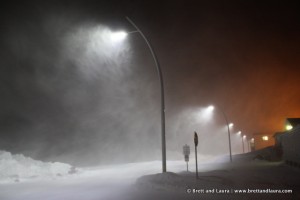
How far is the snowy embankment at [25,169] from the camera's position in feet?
79.9

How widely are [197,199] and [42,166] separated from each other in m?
23.1

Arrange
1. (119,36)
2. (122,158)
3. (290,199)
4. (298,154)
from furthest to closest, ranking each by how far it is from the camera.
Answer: (122,158), (298,154), (119,36), (290,199)

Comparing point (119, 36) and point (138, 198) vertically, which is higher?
point (119, 36)

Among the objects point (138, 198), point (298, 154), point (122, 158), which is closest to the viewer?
point (138, 198)

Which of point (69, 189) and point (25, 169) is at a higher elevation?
point (25, 169)

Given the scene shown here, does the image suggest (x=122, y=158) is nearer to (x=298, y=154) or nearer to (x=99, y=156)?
(x=99, y=156)

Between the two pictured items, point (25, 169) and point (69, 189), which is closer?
point (69, 189)

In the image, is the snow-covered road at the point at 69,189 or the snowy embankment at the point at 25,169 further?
the snowy embankment at the point at 25,169

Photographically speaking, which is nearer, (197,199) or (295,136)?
(197,199)

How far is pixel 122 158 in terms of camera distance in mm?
60094

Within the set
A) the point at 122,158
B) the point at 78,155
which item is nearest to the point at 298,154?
the point at 78,155

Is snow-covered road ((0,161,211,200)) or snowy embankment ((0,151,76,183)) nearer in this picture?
snow-covered road ((0,161,211,200))

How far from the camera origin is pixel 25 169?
26625mm

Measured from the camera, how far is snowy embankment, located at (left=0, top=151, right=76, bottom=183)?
2436 cm
